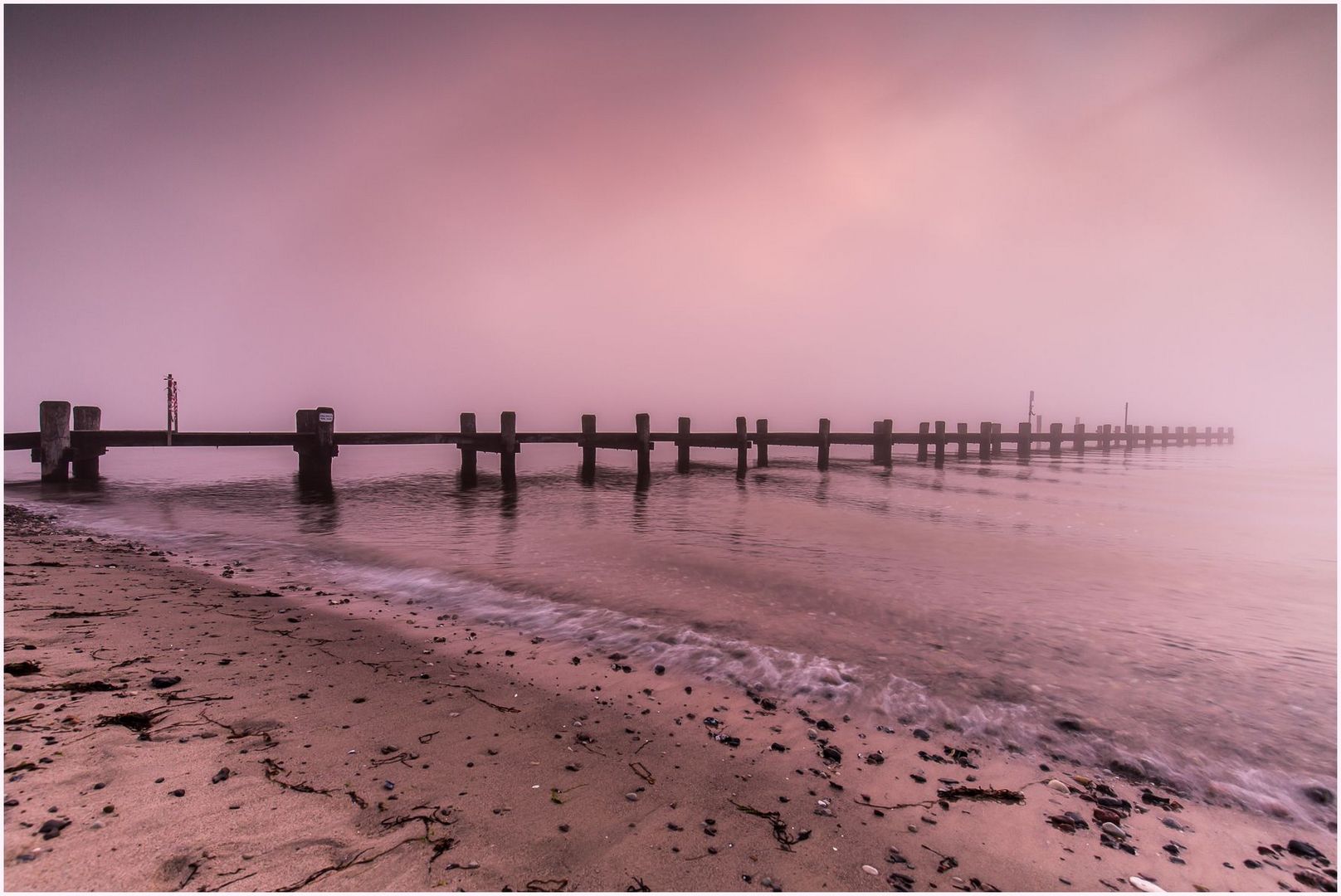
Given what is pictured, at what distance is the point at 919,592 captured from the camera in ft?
22.6

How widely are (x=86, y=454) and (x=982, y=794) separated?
2199cm

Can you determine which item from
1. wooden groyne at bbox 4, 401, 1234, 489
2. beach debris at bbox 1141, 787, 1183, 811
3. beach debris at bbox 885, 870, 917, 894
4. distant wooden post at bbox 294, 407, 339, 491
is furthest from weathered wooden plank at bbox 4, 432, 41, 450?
beach debris at bbox 1141, 787, 1183, 811

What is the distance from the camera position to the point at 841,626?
556 centimetres

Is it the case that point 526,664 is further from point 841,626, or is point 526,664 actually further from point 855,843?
point 841,626

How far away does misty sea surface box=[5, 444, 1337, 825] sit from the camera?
3.78 meters

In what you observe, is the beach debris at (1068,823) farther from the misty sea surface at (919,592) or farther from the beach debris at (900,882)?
the beach debris at (900,882)

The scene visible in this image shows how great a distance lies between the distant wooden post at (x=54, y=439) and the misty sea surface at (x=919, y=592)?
0.64 m

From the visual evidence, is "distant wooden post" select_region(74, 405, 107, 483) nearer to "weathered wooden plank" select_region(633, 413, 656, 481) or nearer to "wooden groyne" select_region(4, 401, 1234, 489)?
"wooden groyne" select_region(4, 401, 1234, 489)

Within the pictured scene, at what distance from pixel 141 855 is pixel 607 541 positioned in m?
7.92

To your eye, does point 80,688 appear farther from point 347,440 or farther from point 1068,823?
point 347,440

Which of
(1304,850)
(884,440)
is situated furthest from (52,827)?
(884,440)

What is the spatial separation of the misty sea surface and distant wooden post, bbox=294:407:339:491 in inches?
35.2

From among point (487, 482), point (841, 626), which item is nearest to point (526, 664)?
point (841, 626)

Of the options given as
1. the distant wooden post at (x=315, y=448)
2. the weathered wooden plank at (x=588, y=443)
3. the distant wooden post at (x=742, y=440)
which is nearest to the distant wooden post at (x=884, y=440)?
the distant wooden post at (x=742, y=440)
